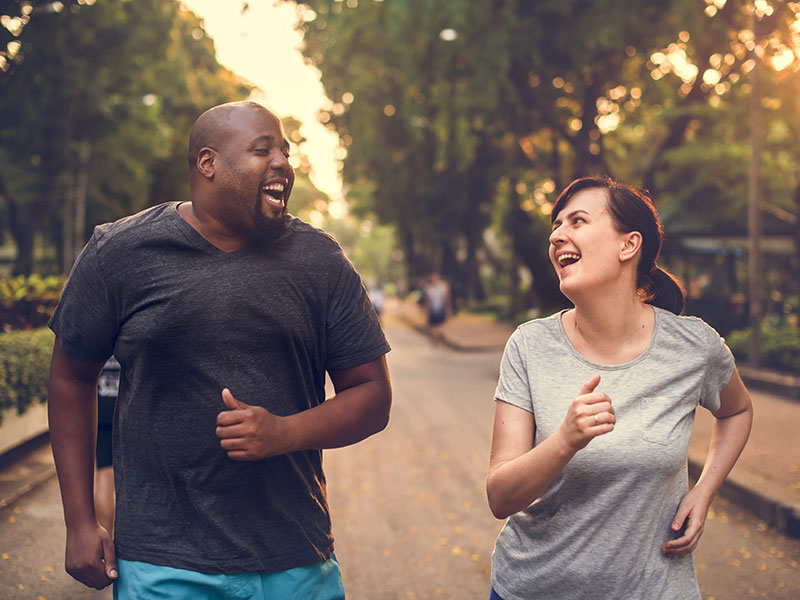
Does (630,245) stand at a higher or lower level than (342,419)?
higher

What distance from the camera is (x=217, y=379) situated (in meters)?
2.19

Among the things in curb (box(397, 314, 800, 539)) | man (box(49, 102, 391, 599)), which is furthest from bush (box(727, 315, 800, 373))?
man (box(49, 102, 391, 599))

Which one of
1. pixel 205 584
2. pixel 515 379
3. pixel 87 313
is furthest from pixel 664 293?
pixel 87 313

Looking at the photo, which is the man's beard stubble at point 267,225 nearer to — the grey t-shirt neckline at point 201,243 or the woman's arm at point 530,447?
the grey t-shirt neckline at point 201,243

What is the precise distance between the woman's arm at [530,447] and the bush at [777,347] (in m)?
13.7

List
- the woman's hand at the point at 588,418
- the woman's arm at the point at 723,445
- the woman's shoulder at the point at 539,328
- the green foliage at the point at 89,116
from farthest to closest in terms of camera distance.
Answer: the green foliage at the point at 89,116 < the woman's shoulder at the point at 539,328 < the woman's arm at the point at 723,445 < the woman's hand at the point at 588,418

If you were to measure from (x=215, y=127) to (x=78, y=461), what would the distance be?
0.96m

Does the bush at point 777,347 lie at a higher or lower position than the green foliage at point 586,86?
lower

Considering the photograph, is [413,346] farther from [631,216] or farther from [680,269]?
[631,216]

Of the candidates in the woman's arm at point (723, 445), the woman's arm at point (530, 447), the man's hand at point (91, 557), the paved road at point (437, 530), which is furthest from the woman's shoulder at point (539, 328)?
the paved road at point (437, 530)

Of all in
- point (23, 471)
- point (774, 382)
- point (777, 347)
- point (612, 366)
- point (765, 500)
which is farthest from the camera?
point (777, 347)

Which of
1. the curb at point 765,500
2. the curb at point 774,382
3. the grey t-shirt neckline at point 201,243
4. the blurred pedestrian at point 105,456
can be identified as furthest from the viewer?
the curb at point 774,382

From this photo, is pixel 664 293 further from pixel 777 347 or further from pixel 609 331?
pixel 777 347

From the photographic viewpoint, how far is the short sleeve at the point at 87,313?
2262 millimetres
